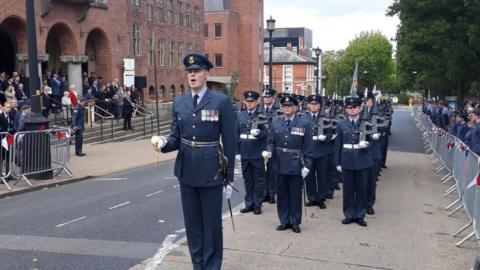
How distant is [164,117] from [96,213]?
80.3ft

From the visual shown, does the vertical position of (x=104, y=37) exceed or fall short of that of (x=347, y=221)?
it exceeds it

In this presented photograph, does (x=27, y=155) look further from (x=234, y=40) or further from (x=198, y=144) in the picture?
(x=234, y=40)

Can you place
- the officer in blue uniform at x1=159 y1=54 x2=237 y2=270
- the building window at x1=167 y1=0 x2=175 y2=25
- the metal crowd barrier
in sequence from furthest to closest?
the building window at x1=167 y1=0 x2=175 y2=25 < the metal crowd barrier < the officer in blue uniform at x1=159 y1=54 x2=237 y2=270

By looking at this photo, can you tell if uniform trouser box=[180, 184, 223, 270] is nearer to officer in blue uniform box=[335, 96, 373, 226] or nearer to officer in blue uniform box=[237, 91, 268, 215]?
officer in blue uniform box=[335, 96, 373, 226]

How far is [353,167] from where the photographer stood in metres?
8.85


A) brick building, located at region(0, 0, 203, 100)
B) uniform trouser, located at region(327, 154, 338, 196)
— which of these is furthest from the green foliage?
uniform trouser, located at region(327, 154, 338, 196)

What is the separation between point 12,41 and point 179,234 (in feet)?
67.9

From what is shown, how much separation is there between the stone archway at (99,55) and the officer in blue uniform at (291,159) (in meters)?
23.7

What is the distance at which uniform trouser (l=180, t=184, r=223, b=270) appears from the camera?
19.3 ft

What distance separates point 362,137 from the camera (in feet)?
29.3

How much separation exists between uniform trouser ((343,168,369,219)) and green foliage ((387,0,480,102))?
14.5 metres

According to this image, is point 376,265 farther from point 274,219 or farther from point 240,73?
point 240,73

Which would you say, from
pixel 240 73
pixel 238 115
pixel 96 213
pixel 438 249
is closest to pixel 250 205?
pixel 238 115

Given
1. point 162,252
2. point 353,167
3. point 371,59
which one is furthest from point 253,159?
point 371,59
